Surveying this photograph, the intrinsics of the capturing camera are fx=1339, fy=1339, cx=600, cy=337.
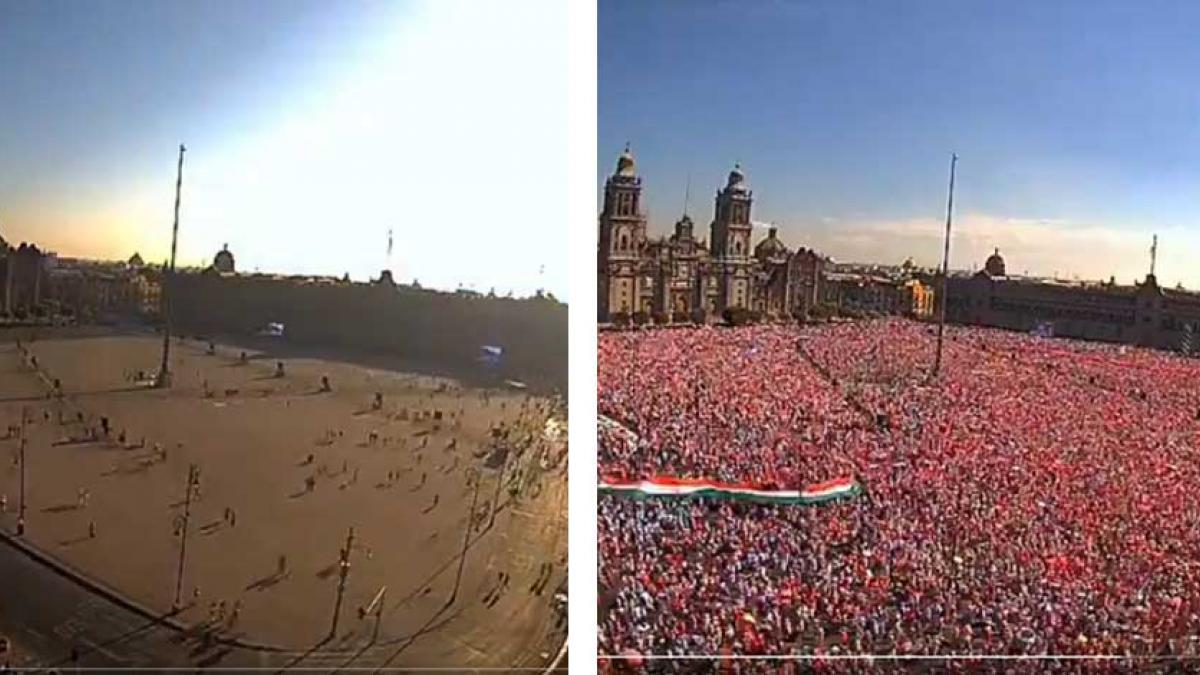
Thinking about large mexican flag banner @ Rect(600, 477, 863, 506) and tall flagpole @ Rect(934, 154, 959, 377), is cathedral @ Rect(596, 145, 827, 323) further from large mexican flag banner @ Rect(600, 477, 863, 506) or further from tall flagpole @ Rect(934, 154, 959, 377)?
large mexican flag banner @ Rect(600, 477, 863, 506)

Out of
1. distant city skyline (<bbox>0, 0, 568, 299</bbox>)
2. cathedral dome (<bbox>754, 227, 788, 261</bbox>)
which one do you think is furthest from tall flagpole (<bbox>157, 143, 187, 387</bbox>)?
cathedral dome (<bbox>754, 227, 788, 261</bbox>)

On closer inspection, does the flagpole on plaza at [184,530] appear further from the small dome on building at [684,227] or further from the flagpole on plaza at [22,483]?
the small dome on building at [684,227]

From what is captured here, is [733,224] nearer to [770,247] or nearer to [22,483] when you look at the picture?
[770,247]

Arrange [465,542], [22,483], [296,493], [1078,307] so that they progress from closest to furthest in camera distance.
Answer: [22,483] → [296,493] → [465,542] → [1078,307]

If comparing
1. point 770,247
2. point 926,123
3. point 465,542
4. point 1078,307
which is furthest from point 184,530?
point 1078,307

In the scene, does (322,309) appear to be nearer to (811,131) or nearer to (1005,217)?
(811,131)

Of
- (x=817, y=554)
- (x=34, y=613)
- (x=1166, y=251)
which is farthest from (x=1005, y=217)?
(x=34, y=613)
